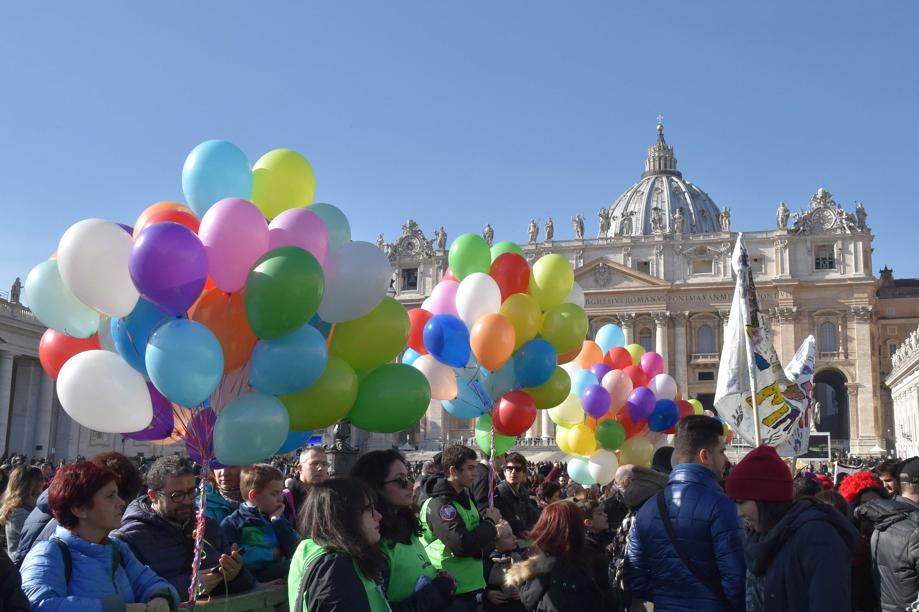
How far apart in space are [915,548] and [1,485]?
32.6 ft

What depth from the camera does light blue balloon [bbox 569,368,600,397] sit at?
40.1ft

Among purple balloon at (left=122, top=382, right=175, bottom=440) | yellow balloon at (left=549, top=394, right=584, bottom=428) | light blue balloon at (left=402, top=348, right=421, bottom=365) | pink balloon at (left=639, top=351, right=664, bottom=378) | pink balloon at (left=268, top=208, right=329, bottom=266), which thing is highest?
Answer: pink balloon at (left=268, top=208, right=329, bottom=266)

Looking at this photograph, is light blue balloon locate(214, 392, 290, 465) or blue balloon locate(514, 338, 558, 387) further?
blue balloon locate(514, 338, 558, 387)

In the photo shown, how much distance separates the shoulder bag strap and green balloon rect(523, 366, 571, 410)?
204 inches

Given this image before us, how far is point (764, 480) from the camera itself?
12.5 ft

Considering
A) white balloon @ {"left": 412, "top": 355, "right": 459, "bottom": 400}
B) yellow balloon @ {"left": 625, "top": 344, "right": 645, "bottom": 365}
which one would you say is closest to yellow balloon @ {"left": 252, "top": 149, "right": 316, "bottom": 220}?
white balloon @ {"left": 412, "top": 355, "right": 459, "bottom": 400}

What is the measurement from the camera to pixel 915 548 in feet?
15.5

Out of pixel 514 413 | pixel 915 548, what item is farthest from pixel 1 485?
pixel 915 548

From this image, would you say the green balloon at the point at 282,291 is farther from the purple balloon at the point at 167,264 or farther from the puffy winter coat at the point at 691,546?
the puffy winter coat at the point at 691,546

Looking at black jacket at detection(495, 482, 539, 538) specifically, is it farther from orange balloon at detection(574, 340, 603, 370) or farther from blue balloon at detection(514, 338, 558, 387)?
orange balloon at detection(574, 340, 603, 370)

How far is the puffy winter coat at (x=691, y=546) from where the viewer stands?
13.8 ft

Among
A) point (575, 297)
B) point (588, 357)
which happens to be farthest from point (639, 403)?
point (575, 297)

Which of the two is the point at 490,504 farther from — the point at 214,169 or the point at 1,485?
the point at 1,485

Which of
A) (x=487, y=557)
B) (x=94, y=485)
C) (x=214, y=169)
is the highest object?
(x=214, y=169)
